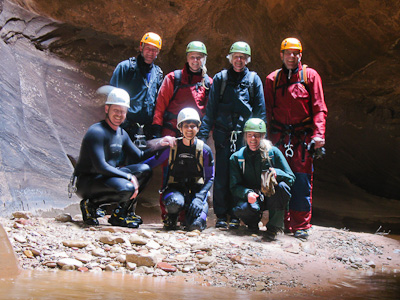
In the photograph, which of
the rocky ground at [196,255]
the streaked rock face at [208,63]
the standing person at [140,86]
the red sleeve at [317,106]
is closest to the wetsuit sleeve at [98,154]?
the rocky ground at [196,255]

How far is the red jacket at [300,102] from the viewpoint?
5629 mm

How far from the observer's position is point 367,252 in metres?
5.52

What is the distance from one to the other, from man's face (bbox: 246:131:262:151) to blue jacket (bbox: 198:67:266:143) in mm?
390

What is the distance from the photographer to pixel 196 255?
4309mm

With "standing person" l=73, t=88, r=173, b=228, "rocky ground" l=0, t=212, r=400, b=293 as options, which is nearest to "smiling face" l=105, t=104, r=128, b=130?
"standing person" l=73, t=88, r=173, b=228

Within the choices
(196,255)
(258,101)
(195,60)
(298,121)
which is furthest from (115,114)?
(298,121)

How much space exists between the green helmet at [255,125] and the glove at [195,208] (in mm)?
1023

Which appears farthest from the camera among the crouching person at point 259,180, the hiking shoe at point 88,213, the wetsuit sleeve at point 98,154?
the crouching person at point 259,180

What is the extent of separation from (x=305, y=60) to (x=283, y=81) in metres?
2.88

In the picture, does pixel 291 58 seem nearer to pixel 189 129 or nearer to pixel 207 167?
pixel 189 129

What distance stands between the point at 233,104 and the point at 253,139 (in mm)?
622

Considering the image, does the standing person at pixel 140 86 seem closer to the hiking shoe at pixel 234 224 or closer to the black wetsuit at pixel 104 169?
the black wetsuit at pixel 104 169

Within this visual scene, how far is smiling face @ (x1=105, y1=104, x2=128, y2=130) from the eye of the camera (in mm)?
5234

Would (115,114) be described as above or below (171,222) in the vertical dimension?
above
